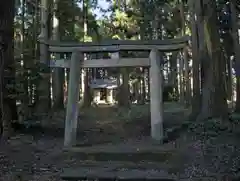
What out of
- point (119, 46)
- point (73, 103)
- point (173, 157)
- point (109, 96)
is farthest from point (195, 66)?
point (109, 96)

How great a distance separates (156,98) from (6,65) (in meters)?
4.46

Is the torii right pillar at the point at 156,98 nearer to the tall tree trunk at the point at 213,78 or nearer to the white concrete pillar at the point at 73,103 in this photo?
the tall tree trunk at the point at 213,78

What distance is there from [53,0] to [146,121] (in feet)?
27.4

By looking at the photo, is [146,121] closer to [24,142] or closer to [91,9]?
[24,142]

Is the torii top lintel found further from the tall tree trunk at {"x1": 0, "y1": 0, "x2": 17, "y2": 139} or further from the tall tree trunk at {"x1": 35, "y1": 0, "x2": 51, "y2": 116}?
the tall tree trunk at {"x1": 35, "y1": 0, "x2": 51, "y2": 116}

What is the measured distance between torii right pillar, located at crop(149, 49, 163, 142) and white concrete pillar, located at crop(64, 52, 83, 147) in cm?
223

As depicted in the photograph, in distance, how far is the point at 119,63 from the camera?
34.5 feet

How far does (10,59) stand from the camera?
9992mm

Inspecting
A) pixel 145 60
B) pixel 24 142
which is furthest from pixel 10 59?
pixel 145 60

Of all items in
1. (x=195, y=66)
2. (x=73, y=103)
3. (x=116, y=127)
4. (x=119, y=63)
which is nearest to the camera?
(x=73, y=103)

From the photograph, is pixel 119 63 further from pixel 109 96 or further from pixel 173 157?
pixel 109 96

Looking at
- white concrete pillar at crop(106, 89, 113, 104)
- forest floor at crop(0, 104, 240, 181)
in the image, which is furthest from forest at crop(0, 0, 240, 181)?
white concrete pillar at crop(106, 89, 113, 104)

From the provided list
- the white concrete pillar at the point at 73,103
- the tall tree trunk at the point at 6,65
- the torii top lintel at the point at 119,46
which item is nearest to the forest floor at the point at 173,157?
the white concrete pillar at the point at 73,103

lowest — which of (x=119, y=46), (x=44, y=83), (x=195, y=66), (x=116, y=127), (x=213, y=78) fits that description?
(x=116, y=127)
